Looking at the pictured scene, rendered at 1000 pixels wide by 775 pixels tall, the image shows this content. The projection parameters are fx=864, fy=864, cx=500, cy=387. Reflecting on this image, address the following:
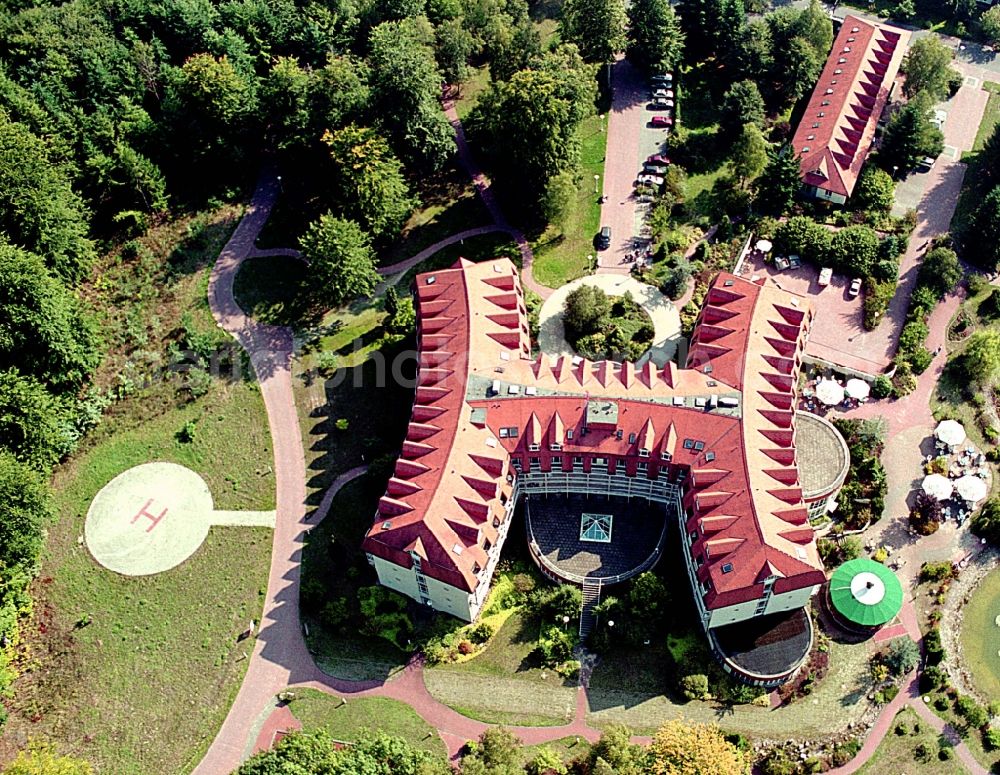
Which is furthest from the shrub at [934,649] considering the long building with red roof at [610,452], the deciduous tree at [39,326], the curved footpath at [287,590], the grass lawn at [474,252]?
the deciduous tree at [39,326]

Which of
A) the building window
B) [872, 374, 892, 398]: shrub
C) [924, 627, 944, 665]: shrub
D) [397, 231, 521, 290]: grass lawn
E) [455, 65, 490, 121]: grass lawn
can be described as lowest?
[924, 627, 944, 665]: shrub

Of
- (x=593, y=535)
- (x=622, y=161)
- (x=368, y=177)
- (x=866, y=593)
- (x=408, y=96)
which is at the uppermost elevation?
(x=408, y=96)

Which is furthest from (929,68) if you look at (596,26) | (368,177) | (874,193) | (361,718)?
(361,718)

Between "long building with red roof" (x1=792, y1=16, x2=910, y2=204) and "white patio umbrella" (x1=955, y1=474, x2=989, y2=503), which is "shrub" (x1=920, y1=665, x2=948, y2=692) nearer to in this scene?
"white patio umbrella" (x1=955, y1=474, x2=989, y2=503)

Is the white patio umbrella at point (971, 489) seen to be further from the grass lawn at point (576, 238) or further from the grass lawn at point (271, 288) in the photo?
the grass lawn at point (271, 288)

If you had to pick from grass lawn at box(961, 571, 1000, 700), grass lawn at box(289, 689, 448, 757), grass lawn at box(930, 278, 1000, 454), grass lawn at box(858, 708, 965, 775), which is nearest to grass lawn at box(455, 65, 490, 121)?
grass lawn at box(930, 278, 1000, 454)

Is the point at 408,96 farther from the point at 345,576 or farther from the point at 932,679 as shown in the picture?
the point at 932,679
